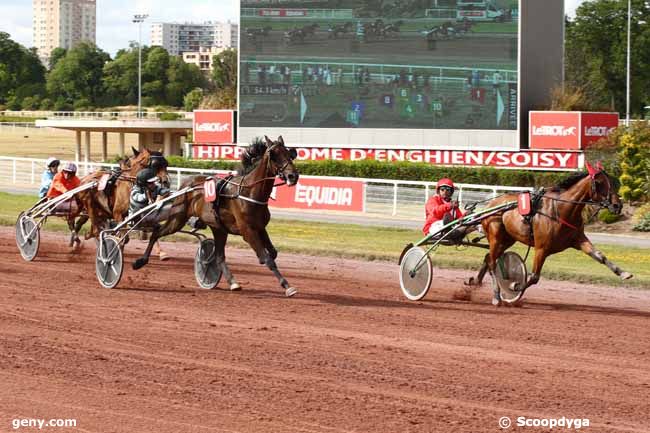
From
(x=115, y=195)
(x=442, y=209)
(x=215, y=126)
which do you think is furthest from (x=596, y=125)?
(x=442, y=209)

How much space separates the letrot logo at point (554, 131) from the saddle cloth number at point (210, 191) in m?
24.2

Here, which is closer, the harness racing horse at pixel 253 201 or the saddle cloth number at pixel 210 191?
the harness racing horse at pixel 253 201

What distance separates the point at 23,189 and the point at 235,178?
24.2 metres

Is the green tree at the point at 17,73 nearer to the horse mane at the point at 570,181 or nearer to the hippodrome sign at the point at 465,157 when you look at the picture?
the hippodrome sign at the point at 465,157

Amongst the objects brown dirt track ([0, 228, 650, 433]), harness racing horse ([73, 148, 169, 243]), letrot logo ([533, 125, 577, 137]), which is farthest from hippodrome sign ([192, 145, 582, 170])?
brown dirt track ([0, 228, 650, 433])

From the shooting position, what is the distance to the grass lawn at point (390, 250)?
15396 millimetres

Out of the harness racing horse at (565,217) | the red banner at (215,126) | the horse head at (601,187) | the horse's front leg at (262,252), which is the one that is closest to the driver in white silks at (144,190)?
the horse's front leg at (262,252)

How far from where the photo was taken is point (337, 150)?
3744 cm

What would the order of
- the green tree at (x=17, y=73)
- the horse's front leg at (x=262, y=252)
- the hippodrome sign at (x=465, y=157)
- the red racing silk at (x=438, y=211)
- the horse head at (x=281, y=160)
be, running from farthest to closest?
the green tree at (x=17, y=73), the hippodrome sign at (x=465, y=157), the red racing silk at (x=438, y=211), the horse's front leg at (x=262, y=252), the horse head at (x=281, y=160)

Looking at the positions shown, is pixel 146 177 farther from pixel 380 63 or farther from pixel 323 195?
pixel 380 63

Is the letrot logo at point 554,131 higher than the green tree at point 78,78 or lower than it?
lower

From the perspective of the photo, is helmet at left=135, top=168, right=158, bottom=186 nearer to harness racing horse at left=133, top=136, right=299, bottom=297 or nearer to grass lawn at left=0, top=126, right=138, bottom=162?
harness racing horse at left=133, top=136, right=299, bottom=297

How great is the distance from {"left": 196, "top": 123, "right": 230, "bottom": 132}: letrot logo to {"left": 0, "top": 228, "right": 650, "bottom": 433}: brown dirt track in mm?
28954

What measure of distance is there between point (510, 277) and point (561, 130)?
23.9m
